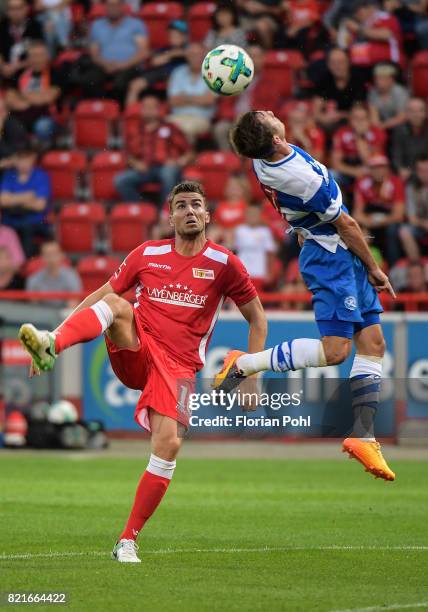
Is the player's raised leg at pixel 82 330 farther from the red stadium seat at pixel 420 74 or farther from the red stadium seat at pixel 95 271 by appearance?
the red stadium seat at pixel 420 74

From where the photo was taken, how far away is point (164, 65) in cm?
2192

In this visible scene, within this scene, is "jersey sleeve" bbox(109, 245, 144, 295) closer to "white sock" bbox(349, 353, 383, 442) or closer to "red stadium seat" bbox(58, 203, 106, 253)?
"white sock" bbox(349, 353, 383, 442)

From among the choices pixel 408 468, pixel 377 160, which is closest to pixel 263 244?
pixel 377 160

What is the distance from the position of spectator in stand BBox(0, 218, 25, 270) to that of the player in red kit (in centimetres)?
1151

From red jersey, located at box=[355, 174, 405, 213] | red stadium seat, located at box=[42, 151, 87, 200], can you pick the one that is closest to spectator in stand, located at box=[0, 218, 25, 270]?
red stadium seat, located at box=[42, 151, 87, 200]

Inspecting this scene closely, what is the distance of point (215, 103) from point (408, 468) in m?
8.50

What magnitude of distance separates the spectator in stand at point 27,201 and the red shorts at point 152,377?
40.8 feet

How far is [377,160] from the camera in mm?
19016

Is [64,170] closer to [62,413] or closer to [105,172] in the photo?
[105,172]

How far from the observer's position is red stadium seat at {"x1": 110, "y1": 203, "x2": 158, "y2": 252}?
65.7ft

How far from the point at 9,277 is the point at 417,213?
6.11 metres

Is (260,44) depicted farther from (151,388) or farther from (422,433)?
(151,388)

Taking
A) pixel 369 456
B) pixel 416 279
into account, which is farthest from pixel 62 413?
pixel 369 456

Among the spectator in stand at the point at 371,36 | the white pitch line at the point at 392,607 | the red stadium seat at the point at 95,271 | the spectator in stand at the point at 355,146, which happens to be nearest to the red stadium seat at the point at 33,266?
the red stadium seat at the point at 95,271
